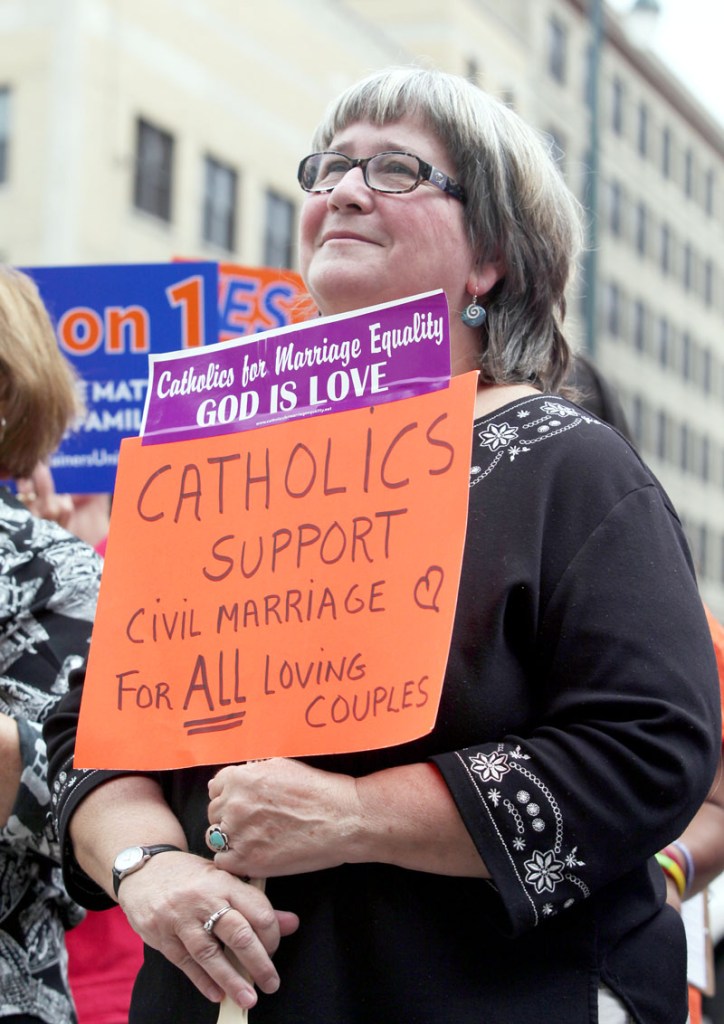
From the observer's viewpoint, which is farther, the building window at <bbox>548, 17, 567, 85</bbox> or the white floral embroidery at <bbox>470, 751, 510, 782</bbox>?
the building window at <bbox>548, 17, 567, 85</bbox>

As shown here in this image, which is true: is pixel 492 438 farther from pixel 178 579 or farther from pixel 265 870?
pixel 265 870

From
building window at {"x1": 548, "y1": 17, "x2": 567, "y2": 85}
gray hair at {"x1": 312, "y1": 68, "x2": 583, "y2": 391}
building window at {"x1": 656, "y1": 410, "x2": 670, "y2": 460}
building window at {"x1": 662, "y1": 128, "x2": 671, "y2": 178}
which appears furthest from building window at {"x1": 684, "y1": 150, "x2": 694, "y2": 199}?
gray hair at {"x1": 312, "y1": 68, "x2": 583, "y2": 391}

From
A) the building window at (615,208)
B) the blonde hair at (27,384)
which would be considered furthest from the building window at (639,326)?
the blonde hair at (27,384)

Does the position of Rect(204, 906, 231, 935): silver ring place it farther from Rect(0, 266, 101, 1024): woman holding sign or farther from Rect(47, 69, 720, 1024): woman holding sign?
Rect(0, 266, 101, 1024): woman holding sign

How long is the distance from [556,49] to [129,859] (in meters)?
35.2

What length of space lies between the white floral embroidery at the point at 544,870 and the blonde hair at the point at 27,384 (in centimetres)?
132

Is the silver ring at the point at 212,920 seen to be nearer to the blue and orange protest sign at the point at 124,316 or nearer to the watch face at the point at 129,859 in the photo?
the watch face at the point at 129,859

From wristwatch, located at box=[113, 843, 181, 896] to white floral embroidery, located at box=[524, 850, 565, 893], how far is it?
0.41 metres

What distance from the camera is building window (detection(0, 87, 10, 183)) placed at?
1892 centimetres

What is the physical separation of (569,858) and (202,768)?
48cm

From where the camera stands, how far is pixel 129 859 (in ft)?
A: 5.31

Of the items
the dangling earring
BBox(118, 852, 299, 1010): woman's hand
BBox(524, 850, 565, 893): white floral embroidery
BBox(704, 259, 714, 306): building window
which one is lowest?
BBox(118, 852, 299, 1010): woman's hand

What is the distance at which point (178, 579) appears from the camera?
1.67 m

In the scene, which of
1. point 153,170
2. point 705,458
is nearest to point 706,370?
point 705,458
